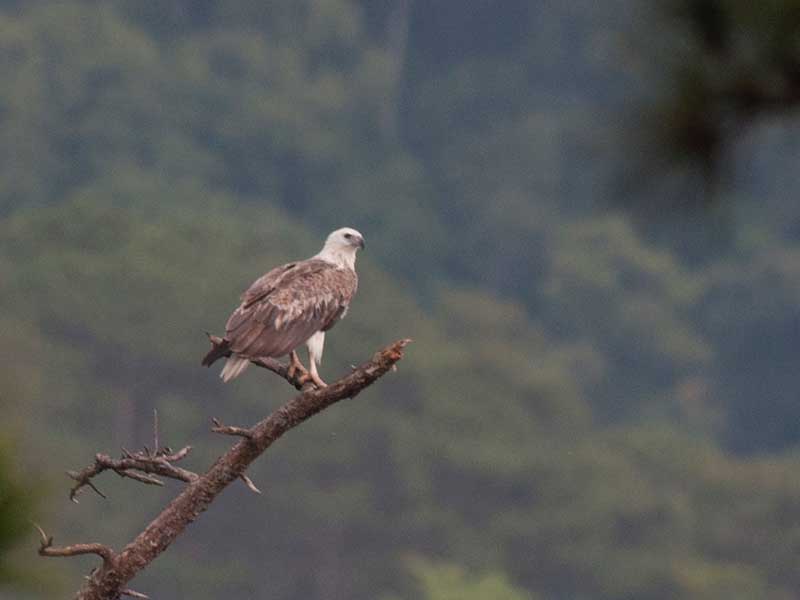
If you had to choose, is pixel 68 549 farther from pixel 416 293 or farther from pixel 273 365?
pixel 416 293

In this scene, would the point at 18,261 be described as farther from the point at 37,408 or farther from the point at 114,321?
the point at 37,408

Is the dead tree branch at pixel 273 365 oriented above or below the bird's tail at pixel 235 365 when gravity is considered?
below

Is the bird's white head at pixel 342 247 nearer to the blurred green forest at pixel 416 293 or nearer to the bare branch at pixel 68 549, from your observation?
the blurred green forest at pixel 416 293

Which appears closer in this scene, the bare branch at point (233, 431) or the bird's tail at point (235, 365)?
the bare branch at point (233, 431)

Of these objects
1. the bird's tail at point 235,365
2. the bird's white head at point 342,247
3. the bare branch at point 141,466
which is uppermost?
the bird's white head at point 342,247

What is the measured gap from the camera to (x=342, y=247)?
30.6 ft

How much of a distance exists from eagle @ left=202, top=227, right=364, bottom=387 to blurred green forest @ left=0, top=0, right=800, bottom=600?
1049 mm

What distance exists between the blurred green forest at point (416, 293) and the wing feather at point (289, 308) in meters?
1.04

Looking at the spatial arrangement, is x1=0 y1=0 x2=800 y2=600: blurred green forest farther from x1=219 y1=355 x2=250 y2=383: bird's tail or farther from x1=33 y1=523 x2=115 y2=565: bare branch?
x1=219 y1=355 x2=250 y2=383: bird's tail

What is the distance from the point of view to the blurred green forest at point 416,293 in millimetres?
28372

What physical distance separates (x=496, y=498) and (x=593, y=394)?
14575mm

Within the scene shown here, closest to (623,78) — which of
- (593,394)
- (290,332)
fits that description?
(290,332)

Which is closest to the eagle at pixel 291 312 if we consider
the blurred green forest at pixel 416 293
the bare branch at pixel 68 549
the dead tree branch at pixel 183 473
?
the blurred green forest at pixel 416 293

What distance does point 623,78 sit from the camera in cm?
442
